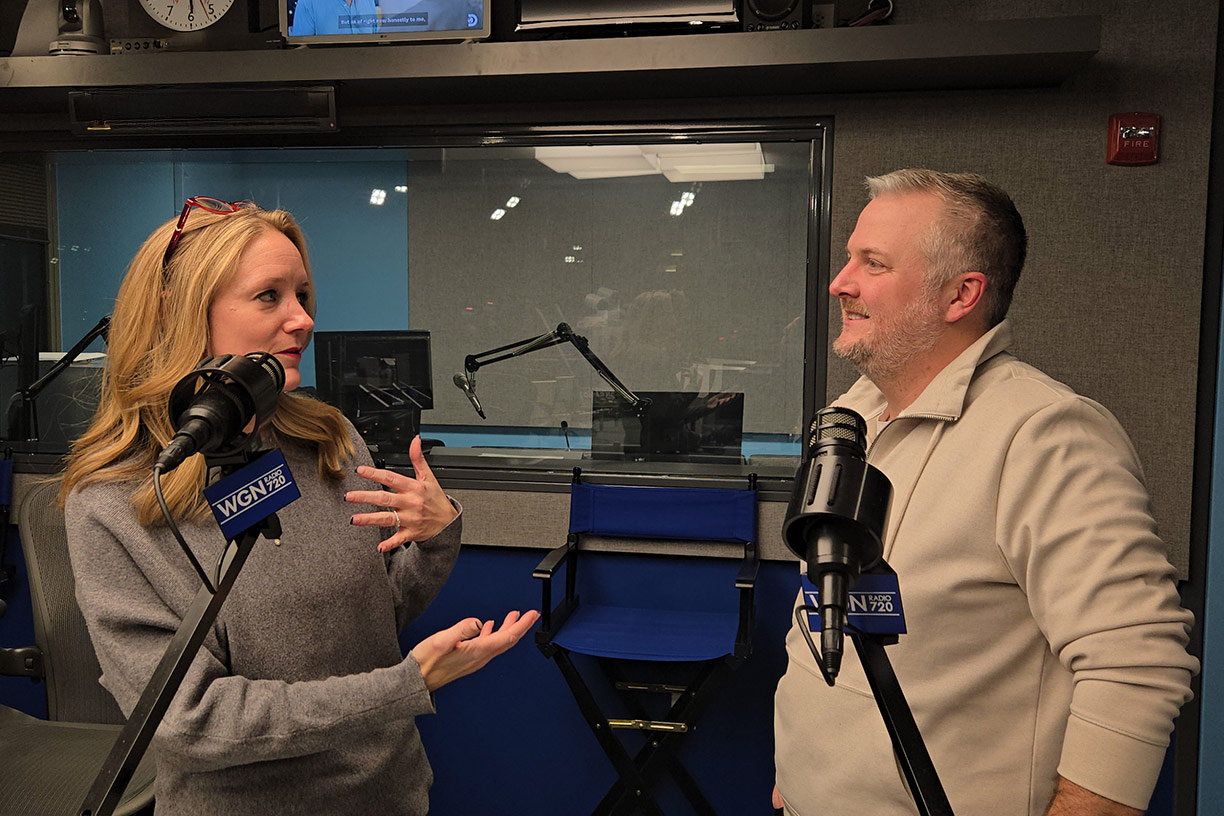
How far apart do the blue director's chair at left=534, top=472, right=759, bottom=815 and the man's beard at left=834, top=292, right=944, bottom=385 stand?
3.97 feet

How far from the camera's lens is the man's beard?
152 cm

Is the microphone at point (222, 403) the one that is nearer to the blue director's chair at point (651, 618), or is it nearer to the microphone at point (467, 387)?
the blue director's chair at point (651, 618)

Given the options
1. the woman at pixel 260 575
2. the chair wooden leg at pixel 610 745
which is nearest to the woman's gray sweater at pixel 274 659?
the woman at pixel 260 575

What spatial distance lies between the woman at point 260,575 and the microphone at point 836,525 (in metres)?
0.57

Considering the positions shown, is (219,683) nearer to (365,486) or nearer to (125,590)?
(125,590)

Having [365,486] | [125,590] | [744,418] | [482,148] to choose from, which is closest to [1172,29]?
[744,418]

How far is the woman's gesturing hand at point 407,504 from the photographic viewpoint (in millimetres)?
1365

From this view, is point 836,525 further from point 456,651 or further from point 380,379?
point 380,379

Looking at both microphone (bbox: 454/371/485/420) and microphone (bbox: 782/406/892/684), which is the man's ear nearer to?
microphone (bbox: 782/406/892/684)

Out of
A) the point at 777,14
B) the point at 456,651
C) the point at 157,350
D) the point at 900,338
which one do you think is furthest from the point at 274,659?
the point at 777,14

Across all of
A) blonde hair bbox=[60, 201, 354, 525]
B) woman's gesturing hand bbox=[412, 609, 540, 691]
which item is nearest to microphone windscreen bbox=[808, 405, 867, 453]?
woman's gesturing hand bbox=[412, 609, 540, 691]

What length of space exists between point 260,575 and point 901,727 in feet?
3.06

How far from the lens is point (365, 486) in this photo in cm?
168

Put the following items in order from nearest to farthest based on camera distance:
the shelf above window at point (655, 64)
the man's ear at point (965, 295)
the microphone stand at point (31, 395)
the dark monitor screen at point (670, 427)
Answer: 1. the man's ear at point (965, 295)
2. the shelf above window at point (655, 64)
3. the dark monitor screen at point (670, 427)
4. the microphone stand at point (31, 395)
